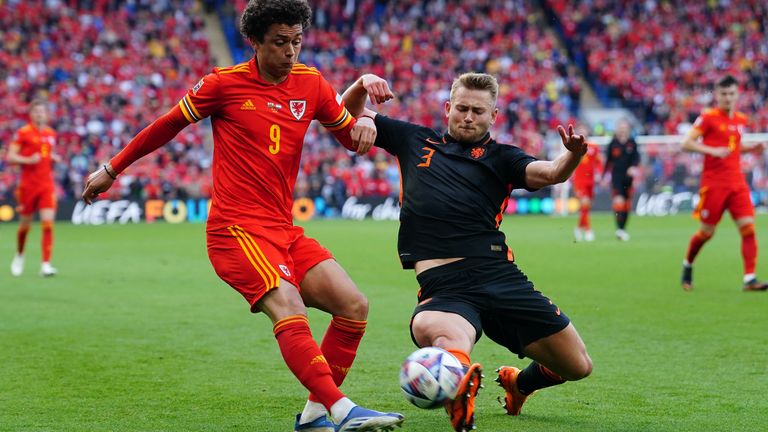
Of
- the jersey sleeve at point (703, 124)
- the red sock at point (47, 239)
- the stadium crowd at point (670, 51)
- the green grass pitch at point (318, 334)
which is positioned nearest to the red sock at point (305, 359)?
the green grass pitch at point (318, 334)

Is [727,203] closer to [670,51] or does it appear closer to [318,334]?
[318,334]

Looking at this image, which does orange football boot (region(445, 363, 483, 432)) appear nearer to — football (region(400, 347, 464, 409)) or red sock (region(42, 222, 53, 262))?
football (region(400, 347, 464, 409))

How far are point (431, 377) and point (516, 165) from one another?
144 centimetres

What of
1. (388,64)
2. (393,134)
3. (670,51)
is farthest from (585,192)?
(670,51)

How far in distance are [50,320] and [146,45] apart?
27.2 m

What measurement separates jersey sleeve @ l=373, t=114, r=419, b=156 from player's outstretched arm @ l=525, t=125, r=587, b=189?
838 millimetres

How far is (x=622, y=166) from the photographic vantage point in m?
21.5

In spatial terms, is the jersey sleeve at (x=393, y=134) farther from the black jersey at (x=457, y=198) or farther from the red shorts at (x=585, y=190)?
the red shorts at (x=585, y=190)

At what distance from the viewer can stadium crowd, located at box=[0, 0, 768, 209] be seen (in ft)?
105

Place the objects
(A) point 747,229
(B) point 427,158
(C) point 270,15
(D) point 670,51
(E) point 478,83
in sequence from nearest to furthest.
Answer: (C) point 270,15 < (E) point 478,83 < (B) point 427,158 < (A) point 747,229 < (D) point 670,51

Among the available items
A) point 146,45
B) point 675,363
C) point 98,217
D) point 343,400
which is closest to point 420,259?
point 343,400

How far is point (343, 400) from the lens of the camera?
16.5 ft

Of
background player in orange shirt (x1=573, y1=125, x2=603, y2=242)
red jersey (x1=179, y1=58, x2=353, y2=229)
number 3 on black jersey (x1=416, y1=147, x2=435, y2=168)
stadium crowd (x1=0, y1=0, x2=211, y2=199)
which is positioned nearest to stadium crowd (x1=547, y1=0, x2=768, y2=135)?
background player in orange shirt (x1=573, y1=125, x2=603, y2=242)

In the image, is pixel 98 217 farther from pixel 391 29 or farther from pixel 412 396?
pixel 412 396
